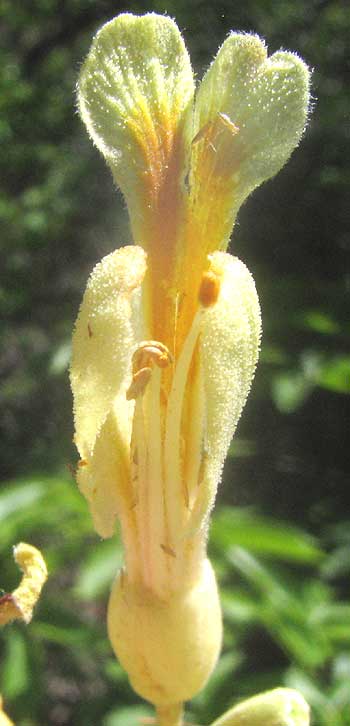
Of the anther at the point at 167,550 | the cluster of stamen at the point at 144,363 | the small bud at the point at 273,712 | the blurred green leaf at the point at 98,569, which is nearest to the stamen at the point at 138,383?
the cluster of stamen at the point at 144,363

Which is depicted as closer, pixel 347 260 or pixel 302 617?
pixel 302 617

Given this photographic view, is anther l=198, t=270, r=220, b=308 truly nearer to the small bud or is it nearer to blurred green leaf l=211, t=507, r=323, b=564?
the small bud

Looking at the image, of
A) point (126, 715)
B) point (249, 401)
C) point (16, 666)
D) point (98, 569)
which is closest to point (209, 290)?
point (98, 569)

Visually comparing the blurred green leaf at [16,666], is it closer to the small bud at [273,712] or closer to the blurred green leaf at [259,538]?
the blurred green leaf at [259,538]

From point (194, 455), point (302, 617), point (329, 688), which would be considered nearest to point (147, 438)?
point (194, 455)

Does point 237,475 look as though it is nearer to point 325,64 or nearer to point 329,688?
point 329,688

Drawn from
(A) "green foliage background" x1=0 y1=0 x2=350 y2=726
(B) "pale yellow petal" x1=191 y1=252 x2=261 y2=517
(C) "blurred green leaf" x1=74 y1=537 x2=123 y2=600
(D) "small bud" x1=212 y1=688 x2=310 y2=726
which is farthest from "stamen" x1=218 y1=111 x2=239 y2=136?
(C) "blurred green leaf" x1=74 y1=537 x2=123 y2=600
